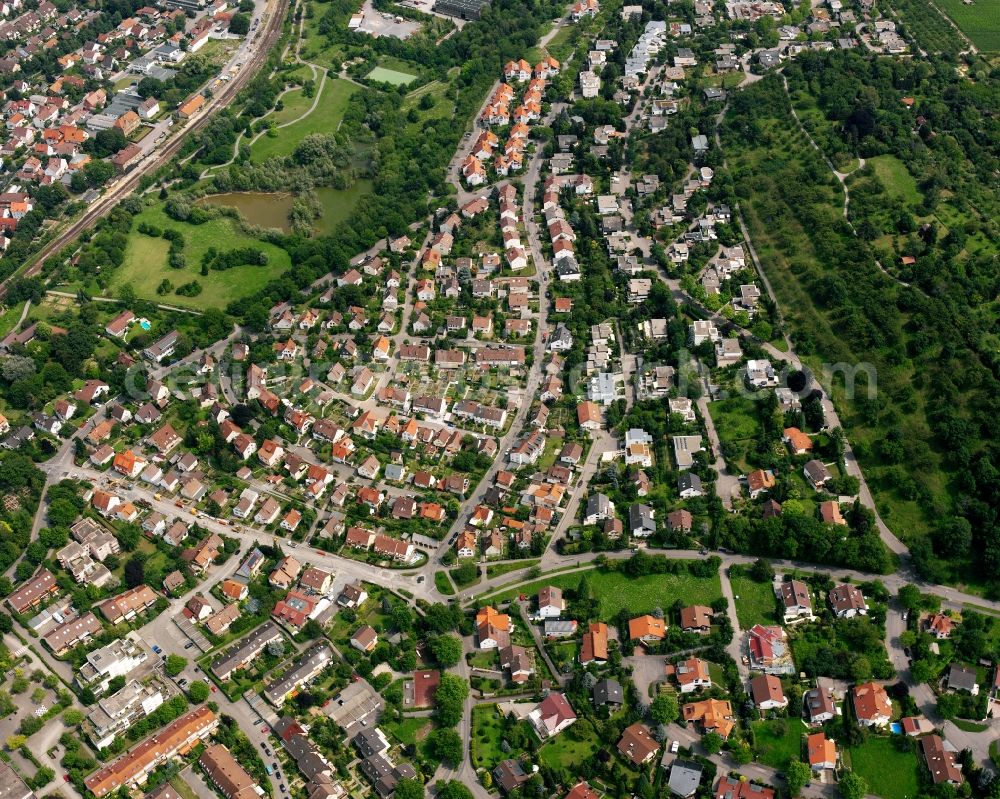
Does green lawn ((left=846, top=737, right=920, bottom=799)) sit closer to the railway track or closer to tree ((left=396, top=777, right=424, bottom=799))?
tree ((left=396, top=777, right=424, bottom=799))

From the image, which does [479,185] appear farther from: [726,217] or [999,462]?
[999,462]

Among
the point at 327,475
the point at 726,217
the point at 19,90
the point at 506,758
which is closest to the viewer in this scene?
the point at 506,758

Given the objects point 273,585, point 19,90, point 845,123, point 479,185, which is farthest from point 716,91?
point 19,90

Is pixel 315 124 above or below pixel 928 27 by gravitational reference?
below

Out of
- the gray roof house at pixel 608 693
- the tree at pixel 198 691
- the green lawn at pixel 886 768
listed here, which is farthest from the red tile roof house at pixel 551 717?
the tree at pixel 198 691

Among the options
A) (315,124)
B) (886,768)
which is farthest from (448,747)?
(315,124)

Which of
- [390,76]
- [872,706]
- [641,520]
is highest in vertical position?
[390,76]

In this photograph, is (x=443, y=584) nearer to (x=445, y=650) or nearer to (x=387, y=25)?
(x=445, y=650)

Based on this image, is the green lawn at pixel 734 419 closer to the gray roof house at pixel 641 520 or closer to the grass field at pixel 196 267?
the gray roof house at pixel 641 520
